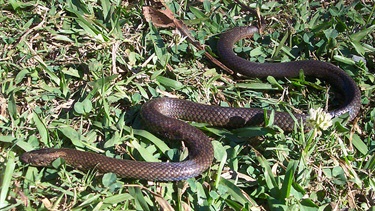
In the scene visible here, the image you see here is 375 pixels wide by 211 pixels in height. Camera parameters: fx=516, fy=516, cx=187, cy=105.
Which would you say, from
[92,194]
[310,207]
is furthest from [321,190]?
[92,194]

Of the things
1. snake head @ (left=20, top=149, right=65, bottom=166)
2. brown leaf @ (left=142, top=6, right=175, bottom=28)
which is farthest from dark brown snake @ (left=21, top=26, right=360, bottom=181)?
brown leaf @ (left=142, top=6, right=175, bottom=28)

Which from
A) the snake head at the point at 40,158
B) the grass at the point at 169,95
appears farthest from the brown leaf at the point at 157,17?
the snake head at the point at 40,158

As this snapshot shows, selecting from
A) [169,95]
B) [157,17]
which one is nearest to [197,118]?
[169,95]

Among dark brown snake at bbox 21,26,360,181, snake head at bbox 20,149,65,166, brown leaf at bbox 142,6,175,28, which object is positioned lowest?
dark brown snake at bbox 21,26,360,181

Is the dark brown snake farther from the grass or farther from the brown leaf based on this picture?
the brown leaf

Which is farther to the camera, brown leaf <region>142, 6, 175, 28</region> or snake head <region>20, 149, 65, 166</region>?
brown leaf <region>142, 6, 175, 28</region>

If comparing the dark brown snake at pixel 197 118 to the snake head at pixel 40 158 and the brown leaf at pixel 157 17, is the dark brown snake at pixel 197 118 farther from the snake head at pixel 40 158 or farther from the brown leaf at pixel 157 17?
the brown leaf at pixel 157 17
